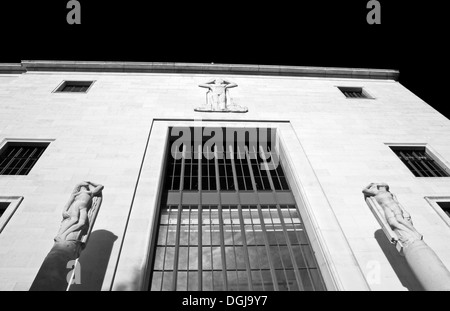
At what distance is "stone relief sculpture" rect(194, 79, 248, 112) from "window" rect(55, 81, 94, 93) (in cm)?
708

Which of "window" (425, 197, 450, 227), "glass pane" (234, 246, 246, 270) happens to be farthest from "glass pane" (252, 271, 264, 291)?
"window" (425, 197, 450, 227)

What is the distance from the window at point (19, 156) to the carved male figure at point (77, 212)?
18.3 ft

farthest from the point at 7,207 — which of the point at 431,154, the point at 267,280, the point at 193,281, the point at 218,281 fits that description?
the point at 431,154

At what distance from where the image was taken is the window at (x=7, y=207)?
34.5ft

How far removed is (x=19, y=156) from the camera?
1405 cm

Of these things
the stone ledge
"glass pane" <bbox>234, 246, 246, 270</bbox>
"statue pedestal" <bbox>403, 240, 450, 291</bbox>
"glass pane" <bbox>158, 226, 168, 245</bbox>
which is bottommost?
"statue pedestal" <bbox>403, 240, 450, 291</bbox>

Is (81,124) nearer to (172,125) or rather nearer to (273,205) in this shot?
(172,125)

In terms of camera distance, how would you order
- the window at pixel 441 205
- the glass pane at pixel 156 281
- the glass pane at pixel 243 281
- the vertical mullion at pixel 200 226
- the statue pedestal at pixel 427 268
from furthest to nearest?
1. the window at pixel 441 205
2. the vertical mullion at pixel 200 226
3. the glass pane at pixel 243 281
4. the glass pane at pixel 156 281
5. the statue pedestal at pixel 427 268

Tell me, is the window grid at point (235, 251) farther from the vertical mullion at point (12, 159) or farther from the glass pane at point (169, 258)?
the vertical mullion at point (12, 159)

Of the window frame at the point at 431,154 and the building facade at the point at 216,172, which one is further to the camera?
the window frame at the point at 431,154

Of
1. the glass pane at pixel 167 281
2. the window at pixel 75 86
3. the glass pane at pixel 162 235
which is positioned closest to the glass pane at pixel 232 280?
the glass pane at pixel 167 281

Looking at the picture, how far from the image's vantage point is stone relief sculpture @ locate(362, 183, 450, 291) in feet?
26.1

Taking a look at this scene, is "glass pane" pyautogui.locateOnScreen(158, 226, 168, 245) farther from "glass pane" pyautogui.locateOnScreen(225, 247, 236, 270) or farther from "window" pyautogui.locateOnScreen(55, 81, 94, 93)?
"window" pyautogui.locateOnScreen(55, 81, 94, 93)

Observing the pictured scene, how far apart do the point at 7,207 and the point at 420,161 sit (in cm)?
1737
